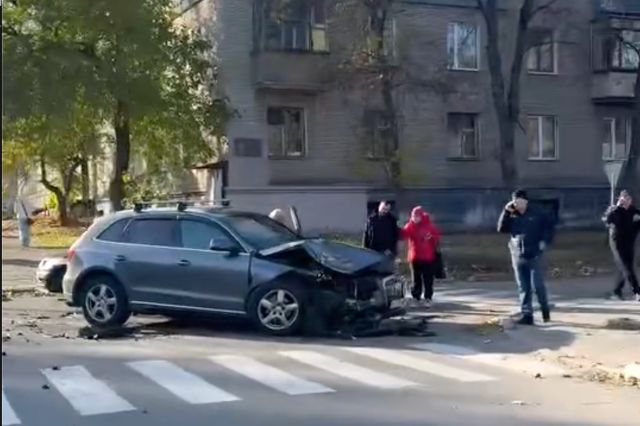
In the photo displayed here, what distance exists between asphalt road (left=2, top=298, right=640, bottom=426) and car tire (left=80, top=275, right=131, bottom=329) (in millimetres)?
775

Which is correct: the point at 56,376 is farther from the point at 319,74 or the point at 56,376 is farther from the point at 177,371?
the point at 319,74

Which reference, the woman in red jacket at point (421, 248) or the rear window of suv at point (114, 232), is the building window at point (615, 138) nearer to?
the woman in red jacket at point (421, 248)

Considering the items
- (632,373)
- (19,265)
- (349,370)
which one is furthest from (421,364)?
(19,265)

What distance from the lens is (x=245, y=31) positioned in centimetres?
3297

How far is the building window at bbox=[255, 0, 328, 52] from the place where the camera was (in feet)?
106

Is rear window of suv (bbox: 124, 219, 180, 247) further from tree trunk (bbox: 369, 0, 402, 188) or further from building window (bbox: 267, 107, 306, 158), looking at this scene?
building window (bbox: 267, 107, 306, 158)

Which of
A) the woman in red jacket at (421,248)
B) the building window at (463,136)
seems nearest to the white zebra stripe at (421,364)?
the woman in red jacket at (421,248)

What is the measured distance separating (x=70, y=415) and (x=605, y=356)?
19.0ft

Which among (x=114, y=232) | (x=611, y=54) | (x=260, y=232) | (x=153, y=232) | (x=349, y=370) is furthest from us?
(x=611, y=54)

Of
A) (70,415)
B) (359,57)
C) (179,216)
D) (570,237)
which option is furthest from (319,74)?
(70,415)

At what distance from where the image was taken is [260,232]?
14281 mm

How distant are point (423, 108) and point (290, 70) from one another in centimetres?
518

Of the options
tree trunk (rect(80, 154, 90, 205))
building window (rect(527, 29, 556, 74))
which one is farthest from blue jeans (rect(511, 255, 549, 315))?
tree trunk (rect(80, 154, 90, 205))

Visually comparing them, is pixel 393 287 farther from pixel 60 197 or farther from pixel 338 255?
pixel 60 197
